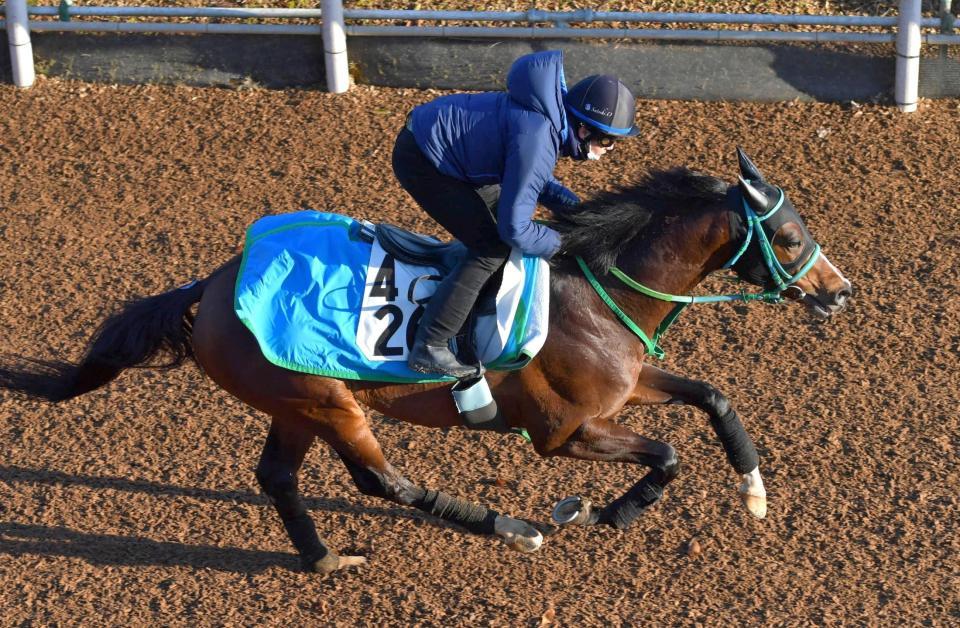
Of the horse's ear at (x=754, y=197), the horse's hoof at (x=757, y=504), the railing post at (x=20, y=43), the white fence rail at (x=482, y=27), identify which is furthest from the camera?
the railing post at (x=20, y=43)

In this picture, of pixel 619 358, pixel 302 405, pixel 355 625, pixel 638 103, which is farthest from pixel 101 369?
pixel 638 103

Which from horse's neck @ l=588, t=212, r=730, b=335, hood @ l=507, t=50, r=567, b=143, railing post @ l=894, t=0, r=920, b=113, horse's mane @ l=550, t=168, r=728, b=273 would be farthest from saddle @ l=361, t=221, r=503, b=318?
railing post @ l=894, t=0, r=920, b=113

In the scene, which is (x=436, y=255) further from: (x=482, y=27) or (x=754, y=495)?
(x=482, y=27)

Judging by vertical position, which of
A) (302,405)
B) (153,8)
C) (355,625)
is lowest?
(355,625)

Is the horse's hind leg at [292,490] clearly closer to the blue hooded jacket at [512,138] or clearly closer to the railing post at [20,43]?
the blue hooded jacket at [512,138]

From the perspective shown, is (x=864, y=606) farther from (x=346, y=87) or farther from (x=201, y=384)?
(x=346, y=87)

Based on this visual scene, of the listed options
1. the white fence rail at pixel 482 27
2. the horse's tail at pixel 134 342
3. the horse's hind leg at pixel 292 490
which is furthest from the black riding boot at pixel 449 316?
the white fence rail at pixel 482 27

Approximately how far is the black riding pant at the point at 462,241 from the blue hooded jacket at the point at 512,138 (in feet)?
0.21

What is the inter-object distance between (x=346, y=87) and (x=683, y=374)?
A: 405 centimetres

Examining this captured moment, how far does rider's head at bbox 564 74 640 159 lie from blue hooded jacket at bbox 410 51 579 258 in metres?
0.06

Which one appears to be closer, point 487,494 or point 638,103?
point 487,494

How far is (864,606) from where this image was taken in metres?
5.22

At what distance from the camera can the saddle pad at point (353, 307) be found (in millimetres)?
5066

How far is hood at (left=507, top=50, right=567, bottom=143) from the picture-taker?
475 centimetres
